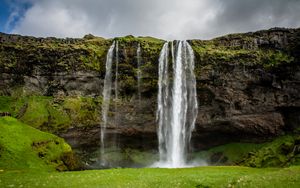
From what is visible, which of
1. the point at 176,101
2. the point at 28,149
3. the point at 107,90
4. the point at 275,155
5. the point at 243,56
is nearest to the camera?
the point at 28,149

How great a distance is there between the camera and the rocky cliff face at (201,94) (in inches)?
3312

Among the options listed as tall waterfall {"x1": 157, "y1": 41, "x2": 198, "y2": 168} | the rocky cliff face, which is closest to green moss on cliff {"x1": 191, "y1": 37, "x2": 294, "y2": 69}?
the rocky cliff face

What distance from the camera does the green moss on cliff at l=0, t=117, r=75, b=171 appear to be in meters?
49.1

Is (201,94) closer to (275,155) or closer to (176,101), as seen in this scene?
(176,101)

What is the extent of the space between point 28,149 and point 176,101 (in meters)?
40.8

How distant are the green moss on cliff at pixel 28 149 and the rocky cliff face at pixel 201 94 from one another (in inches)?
945

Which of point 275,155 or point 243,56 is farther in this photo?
point 243,56

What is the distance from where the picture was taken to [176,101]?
3327 inches

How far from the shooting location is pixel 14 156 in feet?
162

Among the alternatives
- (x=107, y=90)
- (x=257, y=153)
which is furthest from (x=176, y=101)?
(x=257, y=153)

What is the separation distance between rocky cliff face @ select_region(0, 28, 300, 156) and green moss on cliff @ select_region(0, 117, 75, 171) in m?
24.0

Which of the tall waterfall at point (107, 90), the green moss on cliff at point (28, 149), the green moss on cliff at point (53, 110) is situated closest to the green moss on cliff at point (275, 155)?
the tall waterfall at point (107, 90)

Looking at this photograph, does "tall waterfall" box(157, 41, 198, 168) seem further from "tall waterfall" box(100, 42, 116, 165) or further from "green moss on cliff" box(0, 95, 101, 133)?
"green moss on cliff" box(0, 95, 101, 133)

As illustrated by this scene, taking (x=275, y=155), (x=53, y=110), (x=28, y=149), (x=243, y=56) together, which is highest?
(x=243, y=56)
